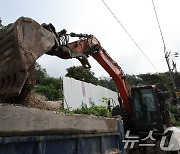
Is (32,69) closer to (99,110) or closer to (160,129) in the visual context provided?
(99,110)

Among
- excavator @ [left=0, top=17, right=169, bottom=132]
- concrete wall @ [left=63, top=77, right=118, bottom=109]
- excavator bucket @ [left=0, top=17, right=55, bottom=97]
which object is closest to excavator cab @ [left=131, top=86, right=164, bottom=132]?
excavator @ [left=0, top=17, right=169, bottom=132]

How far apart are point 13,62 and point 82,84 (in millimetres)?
8707

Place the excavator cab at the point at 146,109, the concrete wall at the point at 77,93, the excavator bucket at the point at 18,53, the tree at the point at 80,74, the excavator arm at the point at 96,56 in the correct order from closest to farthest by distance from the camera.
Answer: the excavator bucket at the point at 18,53 < the excavator arm at the point at 96,56 < the excavator cab at the point at 146,109 < the concrete wall at the point at 77,93 < the tree at the point at 80,74

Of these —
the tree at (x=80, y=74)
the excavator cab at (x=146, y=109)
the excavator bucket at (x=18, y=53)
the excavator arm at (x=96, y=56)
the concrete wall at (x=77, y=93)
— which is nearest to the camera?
the excavator bucket at (x=18, y=53)

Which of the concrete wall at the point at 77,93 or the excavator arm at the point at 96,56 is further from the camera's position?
the concrete wall at the point at 77,93

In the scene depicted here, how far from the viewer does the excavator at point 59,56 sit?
9.12ft

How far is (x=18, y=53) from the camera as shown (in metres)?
2.72

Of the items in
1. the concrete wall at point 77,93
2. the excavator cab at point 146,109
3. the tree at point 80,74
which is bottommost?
the excavator cab at point 146,109

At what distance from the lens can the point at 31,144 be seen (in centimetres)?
221

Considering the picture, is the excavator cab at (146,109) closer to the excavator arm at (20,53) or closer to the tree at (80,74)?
the excavator arm at (20,53)

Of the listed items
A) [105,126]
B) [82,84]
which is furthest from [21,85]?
[82,84]

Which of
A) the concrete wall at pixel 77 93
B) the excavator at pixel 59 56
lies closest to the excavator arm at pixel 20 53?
the excavator at pixel 59 56

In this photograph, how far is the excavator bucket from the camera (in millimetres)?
2746

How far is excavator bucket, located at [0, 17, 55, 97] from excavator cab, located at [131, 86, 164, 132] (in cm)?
Answer: 520
